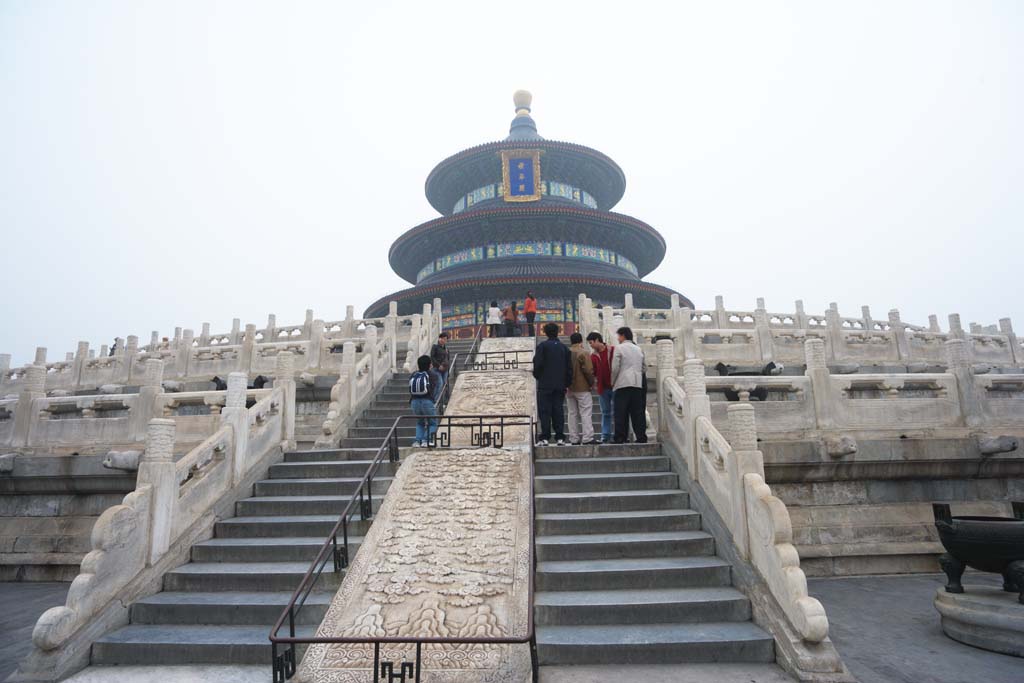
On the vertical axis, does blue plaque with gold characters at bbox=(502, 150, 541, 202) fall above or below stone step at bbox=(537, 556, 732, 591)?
above

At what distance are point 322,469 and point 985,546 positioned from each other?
26.0 ft

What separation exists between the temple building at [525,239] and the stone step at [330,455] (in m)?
16.1

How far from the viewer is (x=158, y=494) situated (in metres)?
6.62

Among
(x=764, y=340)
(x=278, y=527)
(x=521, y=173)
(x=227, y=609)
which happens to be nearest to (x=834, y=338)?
(x=764, y=340)

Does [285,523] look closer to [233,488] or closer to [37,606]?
[233,488]

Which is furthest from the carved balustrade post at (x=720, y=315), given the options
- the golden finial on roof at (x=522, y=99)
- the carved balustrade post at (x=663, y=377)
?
the golden finial on roof at (x=522, y=99)

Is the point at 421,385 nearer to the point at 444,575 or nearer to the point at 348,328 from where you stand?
the point at 444,575

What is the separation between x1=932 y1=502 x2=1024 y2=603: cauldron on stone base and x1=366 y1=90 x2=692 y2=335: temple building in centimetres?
1845

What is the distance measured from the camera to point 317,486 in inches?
316

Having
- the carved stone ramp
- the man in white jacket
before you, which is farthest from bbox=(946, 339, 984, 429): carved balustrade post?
the carved stone ramp

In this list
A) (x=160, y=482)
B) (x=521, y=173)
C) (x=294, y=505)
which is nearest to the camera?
(x=160, y=482)

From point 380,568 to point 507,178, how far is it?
26.9 meters

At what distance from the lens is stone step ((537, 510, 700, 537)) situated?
6945 millimetres

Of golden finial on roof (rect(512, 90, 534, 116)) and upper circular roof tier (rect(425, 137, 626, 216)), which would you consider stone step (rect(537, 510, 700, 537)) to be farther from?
golden finial on roof (rect(512, 90, 534, 116))
